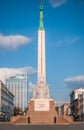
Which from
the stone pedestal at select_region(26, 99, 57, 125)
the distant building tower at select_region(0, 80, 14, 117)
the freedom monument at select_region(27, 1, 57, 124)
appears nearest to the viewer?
the stone pedestal at select_region(26, 99, 57, 125)

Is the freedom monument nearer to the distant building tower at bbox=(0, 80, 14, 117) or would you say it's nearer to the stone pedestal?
the stone pedestal

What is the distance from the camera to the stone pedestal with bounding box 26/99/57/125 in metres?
72.6

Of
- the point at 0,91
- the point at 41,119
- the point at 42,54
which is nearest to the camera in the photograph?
the point at 41,119

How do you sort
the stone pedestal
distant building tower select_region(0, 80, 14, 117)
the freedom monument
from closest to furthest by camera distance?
the stone pedestal → the freedom monument → distant building tower select_region(0, 80, 14, 117)

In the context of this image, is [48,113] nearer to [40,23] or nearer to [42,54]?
[42,54]

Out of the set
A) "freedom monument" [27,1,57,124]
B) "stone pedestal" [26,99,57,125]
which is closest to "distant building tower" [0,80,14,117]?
"freedom monument" [27,1,57,124]

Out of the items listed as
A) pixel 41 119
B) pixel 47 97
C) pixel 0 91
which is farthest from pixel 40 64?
pixel 0 91

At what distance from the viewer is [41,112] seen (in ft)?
239

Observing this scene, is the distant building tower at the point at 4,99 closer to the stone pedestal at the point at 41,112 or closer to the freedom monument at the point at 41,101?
the freedom monument at the point at 41,101

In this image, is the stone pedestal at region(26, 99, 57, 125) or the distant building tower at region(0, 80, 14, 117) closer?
the stone pedestal at region(26, 99, 57, 125)

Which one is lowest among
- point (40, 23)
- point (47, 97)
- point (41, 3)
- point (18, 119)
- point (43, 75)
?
point (18, 119)

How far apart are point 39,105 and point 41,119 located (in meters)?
2.93

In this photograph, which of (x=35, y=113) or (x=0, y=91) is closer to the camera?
(x=35, y=113)

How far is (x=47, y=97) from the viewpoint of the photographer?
75.7 m
